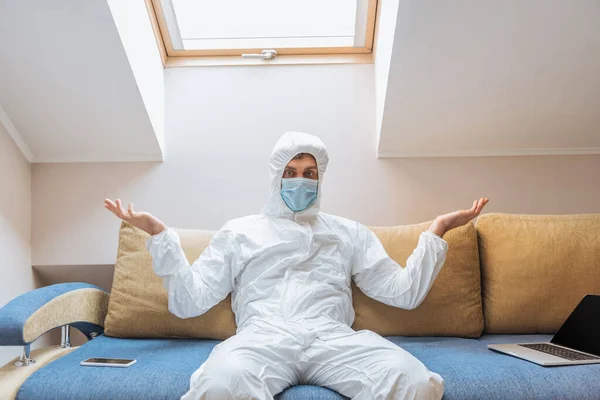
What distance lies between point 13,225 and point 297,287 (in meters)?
1.52

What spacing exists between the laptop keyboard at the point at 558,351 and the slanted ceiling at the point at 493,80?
3.77 feet

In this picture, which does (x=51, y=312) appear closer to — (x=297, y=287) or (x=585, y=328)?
(x=297, y=287)

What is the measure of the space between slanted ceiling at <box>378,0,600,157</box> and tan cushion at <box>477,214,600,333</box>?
60 centimetres

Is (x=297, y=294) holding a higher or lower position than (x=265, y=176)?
lower

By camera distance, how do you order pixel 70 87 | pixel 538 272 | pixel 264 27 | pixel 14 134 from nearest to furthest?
pixel 538 272, pixel 70 87, pixel 14 134, pixel 264 27

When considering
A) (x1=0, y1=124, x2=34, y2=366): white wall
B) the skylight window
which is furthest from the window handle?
(x1=0, y1=124, x2=34, y2=366): white wall

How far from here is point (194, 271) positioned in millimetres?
2162

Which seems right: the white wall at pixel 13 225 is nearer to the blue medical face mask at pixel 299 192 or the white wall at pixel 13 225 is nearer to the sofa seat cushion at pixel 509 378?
the blue medical face mask at pixel 299 192

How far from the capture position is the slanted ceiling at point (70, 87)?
2.37m

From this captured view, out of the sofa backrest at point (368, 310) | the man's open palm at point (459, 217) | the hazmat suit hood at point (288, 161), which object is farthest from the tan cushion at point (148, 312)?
the man's open palm at point (459, 217)

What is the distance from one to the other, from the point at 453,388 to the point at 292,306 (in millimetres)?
578

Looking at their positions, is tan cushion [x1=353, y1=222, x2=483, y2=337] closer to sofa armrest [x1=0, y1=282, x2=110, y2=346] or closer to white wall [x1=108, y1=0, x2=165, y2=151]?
sofa armrest [x1=0, y1=282, x2=110, y2=346]

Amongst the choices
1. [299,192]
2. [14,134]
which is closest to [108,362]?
[299,192]

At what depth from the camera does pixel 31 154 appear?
2943mm
